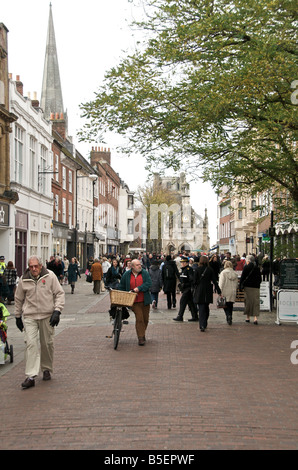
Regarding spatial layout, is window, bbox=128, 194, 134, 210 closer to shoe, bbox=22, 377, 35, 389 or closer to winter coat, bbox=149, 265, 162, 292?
winter coat, bbox=149, 265, 162, 292

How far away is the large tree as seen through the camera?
12750 millimetres

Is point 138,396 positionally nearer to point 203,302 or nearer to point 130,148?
point 203,302

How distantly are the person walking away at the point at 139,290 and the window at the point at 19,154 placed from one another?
59.6 feet

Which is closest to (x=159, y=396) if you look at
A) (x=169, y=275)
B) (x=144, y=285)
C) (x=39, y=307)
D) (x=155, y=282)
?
(x=39, y=307)

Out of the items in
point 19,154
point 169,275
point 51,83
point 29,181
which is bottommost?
point 169,275

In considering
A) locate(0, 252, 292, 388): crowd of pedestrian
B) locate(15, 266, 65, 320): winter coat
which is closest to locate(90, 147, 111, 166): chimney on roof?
locate(0, 252, 292, 388): crowd of pedestrian

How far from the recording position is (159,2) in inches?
540

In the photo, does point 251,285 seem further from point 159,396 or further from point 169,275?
point 159,396

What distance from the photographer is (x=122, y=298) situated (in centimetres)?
1143

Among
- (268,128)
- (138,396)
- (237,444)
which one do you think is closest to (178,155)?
(268,128)

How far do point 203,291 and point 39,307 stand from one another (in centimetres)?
623

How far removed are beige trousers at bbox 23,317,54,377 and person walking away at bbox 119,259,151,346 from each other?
132 inches

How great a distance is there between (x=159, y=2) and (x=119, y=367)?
8929 millimetres

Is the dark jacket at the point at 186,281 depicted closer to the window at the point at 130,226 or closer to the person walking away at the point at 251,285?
the person walking away at the point at 251,285
